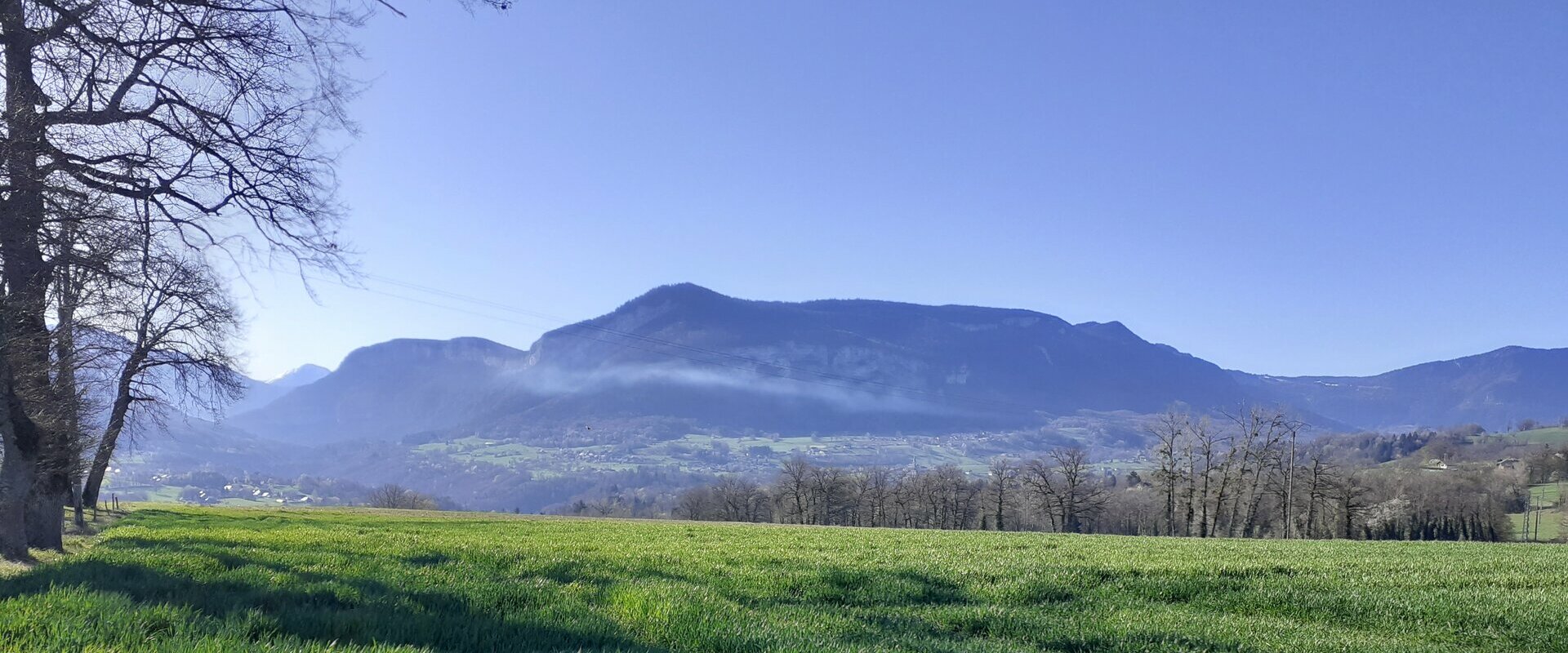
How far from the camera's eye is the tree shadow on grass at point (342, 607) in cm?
646

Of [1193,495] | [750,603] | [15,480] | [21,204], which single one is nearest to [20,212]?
[21,204]

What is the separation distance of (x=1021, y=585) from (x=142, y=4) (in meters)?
13.5

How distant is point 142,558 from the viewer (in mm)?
12422

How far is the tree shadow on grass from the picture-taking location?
6457 millimetres

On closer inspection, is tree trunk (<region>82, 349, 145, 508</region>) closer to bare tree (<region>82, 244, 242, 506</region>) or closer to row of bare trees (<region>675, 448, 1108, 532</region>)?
bare tree (<region>82, 244, 242, 506</region>)

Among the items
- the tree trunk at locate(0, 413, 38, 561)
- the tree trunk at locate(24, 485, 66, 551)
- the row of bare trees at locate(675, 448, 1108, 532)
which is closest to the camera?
the tree trunk at locate(0, 413, 38, 561)

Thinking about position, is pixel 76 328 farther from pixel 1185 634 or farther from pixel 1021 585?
pixel 1185 634

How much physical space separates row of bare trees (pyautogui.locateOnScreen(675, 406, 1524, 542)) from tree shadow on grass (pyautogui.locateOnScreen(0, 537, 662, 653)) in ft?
222

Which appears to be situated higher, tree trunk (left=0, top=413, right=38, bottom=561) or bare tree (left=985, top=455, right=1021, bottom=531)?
tree trunk (left=0, top=413, right=38, bottom=561)

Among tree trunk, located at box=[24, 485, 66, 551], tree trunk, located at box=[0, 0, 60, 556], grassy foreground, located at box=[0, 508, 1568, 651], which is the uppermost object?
tree trunk, located at box=[0, 0, 60, 556]

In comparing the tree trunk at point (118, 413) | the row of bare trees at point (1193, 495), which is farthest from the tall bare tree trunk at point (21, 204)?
the row of bare trees at point (1193, 495)

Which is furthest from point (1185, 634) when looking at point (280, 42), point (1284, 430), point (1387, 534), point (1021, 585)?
point (1387, 534)

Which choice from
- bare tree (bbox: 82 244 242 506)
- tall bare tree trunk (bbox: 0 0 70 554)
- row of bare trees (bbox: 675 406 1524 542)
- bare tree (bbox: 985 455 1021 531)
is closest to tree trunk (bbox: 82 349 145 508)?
bare tree (bbox: 82 244 242 506)

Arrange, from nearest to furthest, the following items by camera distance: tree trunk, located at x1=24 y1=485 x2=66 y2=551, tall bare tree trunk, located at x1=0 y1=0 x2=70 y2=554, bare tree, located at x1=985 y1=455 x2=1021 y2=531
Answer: tall bare tree trunk, located at x1=0 y1=0 x2=70 y2=554
tree trunk, located at x1=24 y1=485 x2=66 y2=551
bare tree, located at x1=985 y1=455 x2=1021 y2=531
